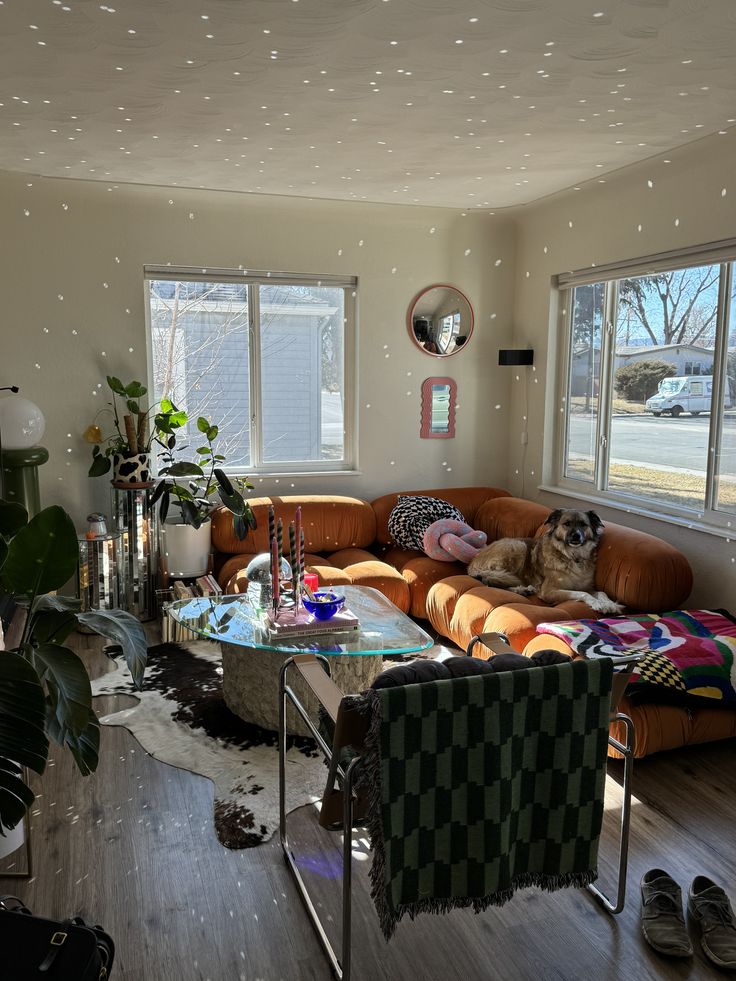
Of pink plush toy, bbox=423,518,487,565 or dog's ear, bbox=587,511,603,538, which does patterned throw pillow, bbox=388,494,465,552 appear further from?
dog's ear, bbox=587,511,603,538

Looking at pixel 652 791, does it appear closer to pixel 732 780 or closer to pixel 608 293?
pixel 732 780

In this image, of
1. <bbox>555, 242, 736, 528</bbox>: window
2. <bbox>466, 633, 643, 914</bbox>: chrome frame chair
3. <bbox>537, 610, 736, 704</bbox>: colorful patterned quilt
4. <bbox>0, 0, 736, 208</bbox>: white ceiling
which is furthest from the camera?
<bbox>555, 242, 736, 528</bbox>: window

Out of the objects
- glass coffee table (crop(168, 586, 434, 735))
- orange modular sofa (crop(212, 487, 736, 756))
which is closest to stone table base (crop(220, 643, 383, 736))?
glass coffee table (crop(168, 586, 434, 735))

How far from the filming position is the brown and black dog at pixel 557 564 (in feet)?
13.2

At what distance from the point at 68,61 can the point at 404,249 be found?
2952 mm

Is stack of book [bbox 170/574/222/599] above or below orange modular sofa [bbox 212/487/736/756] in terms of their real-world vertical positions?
below

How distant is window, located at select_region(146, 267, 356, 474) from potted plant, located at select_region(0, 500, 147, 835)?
9.74 feet

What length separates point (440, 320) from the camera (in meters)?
5.38

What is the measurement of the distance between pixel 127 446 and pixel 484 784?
11.1 ft

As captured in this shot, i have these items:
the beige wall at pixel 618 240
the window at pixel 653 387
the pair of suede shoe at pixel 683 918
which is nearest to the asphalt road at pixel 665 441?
the window at pixel 653 387

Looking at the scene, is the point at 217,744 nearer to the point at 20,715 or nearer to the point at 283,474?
the point at 20,715

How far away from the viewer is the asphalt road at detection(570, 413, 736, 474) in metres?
3.77

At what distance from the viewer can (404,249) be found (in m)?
5.23

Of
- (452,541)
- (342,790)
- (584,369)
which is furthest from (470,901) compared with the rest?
(584,369)
